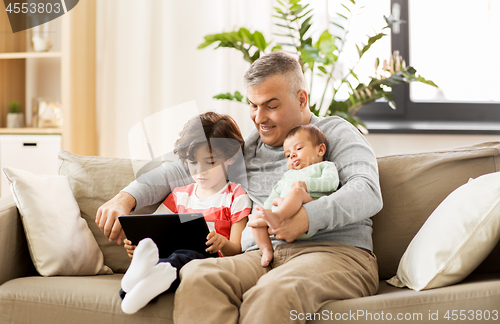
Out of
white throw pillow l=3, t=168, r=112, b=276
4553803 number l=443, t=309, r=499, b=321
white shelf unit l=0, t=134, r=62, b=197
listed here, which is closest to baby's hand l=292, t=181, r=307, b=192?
4553803 number l=443, t=309, r=499, b=321

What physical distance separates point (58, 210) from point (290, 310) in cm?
83

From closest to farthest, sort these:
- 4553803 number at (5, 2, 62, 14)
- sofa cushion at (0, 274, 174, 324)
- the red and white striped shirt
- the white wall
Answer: sofa cushion at (0, 274, 174, 324), the red and white striped shirt, the white wall, 4553803 number at (5, 2, 62, 14)

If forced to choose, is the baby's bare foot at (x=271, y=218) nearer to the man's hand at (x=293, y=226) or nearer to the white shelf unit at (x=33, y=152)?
the man's hand at (x=293, y=226)

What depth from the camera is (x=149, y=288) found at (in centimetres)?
100

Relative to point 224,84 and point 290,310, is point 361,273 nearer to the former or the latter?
point 290,310

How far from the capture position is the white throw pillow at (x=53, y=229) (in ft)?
4.18

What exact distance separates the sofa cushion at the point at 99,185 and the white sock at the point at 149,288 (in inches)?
17.3

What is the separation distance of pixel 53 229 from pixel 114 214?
7.5 inches

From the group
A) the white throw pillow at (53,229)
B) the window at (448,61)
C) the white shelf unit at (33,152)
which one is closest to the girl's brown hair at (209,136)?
the white throw pillow at (53,229)

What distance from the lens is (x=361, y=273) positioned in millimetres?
1128

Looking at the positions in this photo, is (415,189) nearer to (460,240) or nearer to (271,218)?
(460,240)

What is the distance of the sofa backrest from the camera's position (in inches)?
52.6

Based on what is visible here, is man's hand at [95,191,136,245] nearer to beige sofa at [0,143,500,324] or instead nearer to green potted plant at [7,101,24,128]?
beige sofa at [0,143,500,324]

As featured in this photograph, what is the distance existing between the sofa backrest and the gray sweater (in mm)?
115
